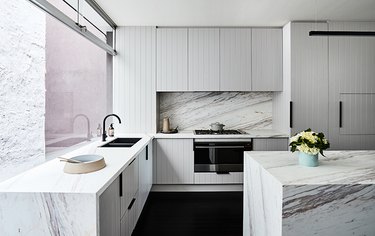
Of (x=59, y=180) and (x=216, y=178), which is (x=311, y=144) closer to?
(x=59, y=180)

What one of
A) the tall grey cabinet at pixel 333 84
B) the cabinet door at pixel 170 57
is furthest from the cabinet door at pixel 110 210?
the tall grey cabinet at pixel 333 84

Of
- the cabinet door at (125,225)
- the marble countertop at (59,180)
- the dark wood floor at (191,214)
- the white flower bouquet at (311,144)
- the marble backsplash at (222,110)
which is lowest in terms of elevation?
the dark wood floor at (191,214)

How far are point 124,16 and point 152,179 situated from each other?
2.37m

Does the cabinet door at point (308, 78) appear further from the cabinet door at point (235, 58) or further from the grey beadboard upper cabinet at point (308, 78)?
the cabinet door at point (235, 58)

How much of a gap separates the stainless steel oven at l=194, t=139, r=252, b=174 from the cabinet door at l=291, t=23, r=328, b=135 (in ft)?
2.76

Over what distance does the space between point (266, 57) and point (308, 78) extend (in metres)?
0.70

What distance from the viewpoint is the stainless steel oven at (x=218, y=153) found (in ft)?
12.5

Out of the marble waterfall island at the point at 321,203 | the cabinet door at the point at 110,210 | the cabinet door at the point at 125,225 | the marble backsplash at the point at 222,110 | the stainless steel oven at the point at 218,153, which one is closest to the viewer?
the marble waterfall island at the point at 321,203

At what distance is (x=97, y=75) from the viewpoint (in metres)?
3.55

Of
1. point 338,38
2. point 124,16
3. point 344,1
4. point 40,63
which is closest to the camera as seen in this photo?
point 40,63

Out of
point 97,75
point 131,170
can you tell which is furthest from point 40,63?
point 97,75

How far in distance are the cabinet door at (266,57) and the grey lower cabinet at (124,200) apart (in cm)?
211

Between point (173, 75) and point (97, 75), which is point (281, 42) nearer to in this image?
point (173, 75)

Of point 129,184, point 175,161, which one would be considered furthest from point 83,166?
point 175,161
